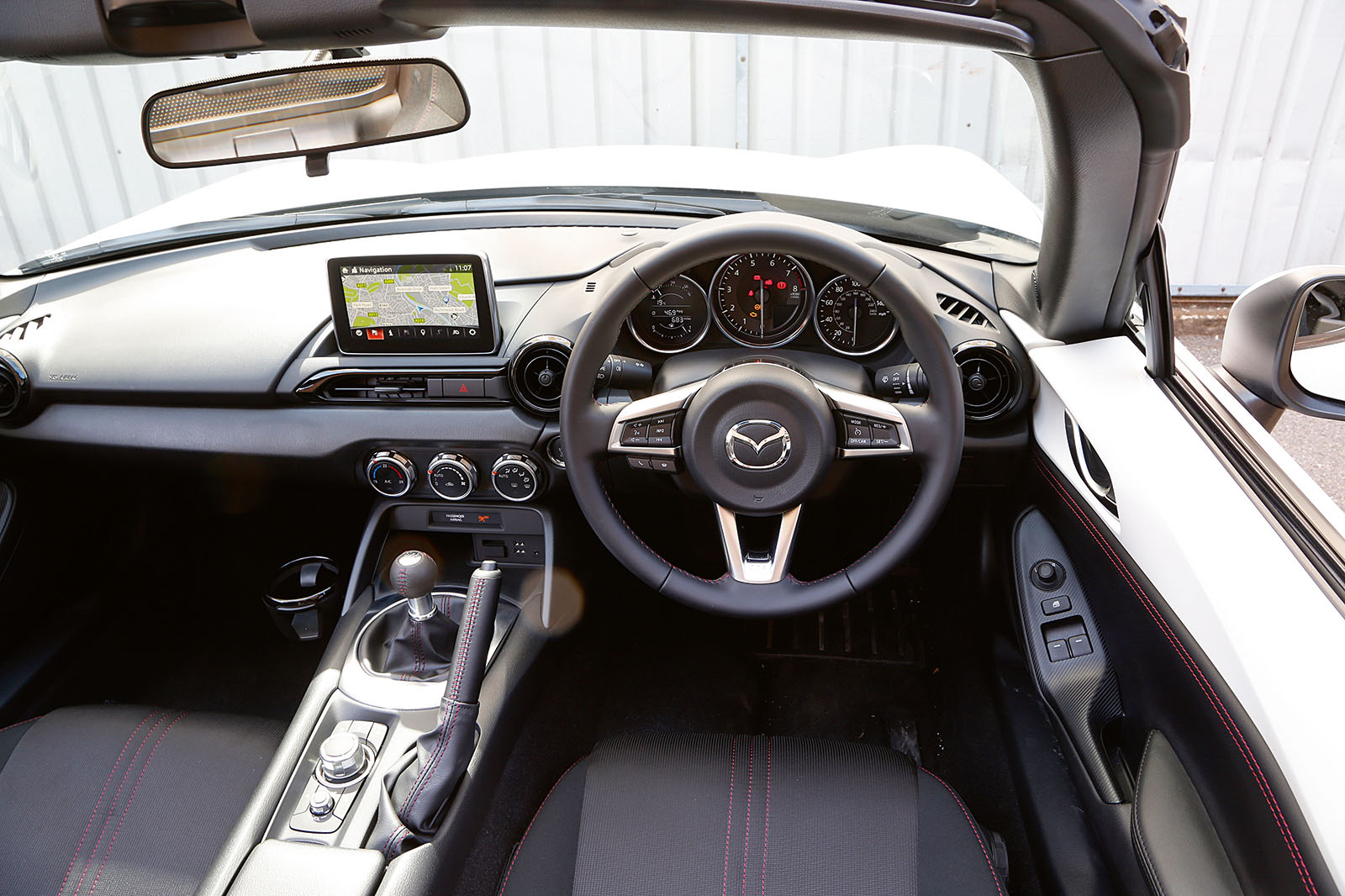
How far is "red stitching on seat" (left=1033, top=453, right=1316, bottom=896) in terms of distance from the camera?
922 millimetres

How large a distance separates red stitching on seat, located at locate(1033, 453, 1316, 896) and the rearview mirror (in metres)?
1.26

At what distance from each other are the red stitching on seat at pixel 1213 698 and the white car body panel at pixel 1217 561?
39 millimetres

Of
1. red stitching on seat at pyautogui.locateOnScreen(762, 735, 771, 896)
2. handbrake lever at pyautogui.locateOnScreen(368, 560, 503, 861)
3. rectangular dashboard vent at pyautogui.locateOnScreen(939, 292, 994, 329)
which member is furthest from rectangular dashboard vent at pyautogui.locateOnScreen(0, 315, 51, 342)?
rectangular dashboard vent at pyautogui.locateOnScreen(939, 292, 994, 329)

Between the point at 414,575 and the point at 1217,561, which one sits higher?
the point at 1217,561

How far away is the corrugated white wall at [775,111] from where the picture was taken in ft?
12.5

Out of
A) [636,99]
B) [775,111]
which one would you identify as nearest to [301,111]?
[636,99]

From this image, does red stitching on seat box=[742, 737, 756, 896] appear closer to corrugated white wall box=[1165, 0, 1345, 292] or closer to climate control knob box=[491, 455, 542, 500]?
climate control knob box=[491, 455, 542, 500]

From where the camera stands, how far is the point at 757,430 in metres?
1.44

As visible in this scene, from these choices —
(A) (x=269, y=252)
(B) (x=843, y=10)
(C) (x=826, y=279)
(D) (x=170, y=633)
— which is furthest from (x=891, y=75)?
(D) (x=170, y=633)

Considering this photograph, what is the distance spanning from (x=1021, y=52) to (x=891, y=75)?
9.99ft

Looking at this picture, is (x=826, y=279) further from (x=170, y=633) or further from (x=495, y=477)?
(x=170, y=633)

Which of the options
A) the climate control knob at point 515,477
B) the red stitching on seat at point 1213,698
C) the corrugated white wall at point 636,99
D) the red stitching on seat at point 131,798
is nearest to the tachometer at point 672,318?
the climate control knob at point 515,477

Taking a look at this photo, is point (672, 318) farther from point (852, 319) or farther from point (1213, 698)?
point (1213, 698)

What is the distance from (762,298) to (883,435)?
1.29 feet
